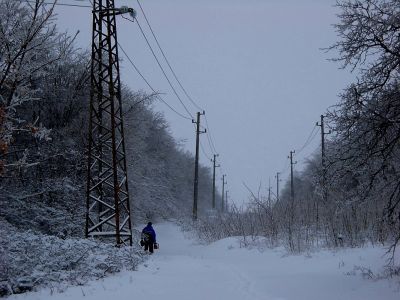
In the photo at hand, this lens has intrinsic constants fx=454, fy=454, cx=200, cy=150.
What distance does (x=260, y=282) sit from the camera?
1079 centimetres

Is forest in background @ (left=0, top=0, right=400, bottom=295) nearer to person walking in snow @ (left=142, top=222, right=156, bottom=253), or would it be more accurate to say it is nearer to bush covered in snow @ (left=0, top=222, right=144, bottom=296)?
bush covered in snow @ (left=0, top=222, right=144, bottom=296)

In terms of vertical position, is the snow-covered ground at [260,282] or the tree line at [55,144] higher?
the tree line at [55,144]

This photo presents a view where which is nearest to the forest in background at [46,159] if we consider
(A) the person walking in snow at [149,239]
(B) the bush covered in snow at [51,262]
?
(B) the bush covered in snow at [51,262]

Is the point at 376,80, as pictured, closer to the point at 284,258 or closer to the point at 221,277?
the point at 221,277

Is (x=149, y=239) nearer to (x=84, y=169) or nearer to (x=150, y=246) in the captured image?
(x=150, y=246)

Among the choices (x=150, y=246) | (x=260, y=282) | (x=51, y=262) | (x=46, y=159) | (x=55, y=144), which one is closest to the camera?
(x=51, y=262)

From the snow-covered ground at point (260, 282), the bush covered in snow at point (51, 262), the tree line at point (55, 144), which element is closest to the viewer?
the snow-covered ground at point (260, 282)

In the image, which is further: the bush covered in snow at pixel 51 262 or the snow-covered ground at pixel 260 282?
the bush covered in snow at pixel 51 262

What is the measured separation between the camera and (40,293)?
7723mm

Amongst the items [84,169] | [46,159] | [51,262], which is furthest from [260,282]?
[84,169]

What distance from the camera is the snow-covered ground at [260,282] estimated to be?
813 cm

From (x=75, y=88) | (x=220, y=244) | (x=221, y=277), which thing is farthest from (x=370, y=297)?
(x=75, y=88)

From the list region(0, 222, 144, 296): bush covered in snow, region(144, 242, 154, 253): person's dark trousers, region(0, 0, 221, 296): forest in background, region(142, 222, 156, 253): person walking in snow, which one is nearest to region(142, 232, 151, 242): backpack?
region(142, 222, 156, 253): person walking in snow

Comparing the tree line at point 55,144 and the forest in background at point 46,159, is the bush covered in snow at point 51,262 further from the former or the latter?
the tree line at point 55,144
